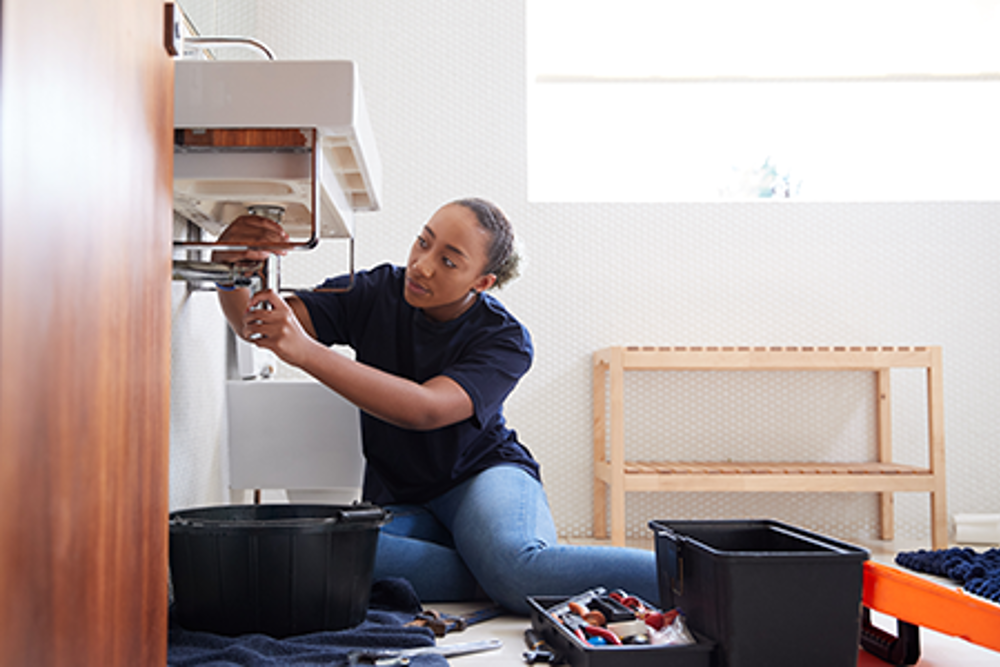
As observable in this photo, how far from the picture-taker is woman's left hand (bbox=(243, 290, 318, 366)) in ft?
3.93

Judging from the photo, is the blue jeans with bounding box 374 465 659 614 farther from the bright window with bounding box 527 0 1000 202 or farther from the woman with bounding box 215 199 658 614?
the bright window with bounding box 527 0 1000 202

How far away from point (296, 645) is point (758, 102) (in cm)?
282

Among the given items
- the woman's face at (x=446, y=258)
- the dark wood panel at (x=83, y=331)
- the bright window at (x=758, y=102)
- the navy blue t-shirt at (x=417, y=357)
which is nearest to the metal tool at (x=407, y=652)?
the dark wood panel at (x=83, y=331)

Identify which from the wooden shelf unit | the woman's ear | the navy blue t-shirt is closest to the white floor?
the navy blue t-shirt

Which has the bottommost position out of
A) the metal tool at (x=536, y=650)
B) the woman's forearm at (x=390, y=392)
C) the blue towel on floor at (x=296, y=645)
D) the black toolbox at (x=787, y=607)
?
the metal tool at (x=536, y=650)

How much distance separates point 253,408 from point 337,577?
33.1 inches

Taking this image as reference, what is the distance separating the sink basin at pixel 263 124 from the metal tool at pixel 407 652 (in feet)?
1.91

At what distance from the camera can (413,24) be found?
3078 millimetres

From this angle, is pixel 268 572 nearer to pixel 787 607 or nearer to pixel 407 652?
pixel 407 652

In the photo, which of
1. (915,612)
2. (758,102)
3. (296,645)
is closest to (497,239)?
(296,645)

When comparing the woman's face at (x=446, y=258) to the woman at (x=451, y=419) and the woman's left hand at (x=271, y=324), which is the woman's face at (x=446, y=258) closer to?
the woman at (x=451, y=419)

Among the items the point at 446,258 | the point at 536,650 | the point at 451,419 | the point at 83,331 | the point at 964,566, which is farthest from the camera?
the point at 964,566

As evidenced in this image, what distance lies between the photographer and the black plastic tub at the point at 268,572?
1186 mm

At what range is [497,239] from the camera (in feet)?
5.72
